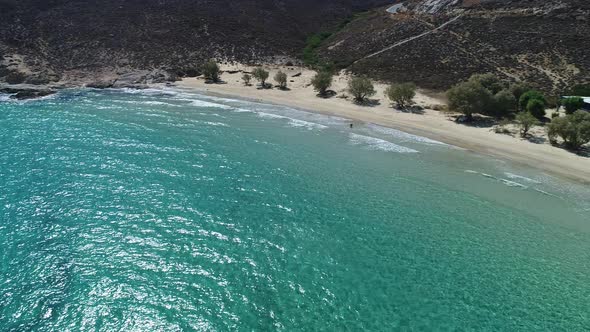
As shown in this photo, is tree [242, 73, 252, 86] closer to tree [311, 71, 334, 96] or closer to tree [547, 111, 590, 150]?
tree [311, 71, 334, 96]

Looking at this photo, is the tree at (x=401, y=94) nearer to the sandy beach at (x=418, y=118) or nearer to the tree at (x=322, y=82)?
the sandy beach at (x=418, y=118)

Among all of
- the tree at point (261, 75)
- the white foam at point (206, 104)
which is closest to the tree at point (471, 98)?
the white foam at point (206, 104)

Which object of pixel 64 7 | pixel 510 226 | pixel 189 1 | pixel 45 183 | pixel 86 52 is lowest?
pixel 45 183

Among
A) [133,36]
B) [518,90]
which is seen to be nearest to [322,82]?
[518,90]

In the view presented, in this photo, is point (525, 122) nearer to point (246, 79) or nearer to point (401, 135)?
point (401, 135)

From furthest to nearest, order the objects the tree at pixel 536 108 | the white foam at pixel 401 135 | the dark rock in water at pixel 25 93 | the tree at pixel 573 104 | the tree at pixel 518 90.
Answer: the dark rock in water at pixel 25 93 → the tree at pixel 518 90 → the tree at pixel 536 108 → the tree at pixel 573 104 → the white foam at pixel 401 135

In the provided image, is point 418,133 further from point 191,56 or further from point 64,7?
point 64,7

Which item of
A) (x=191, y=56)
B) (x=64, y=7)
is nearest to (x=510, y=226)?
(x=191, y=56)
